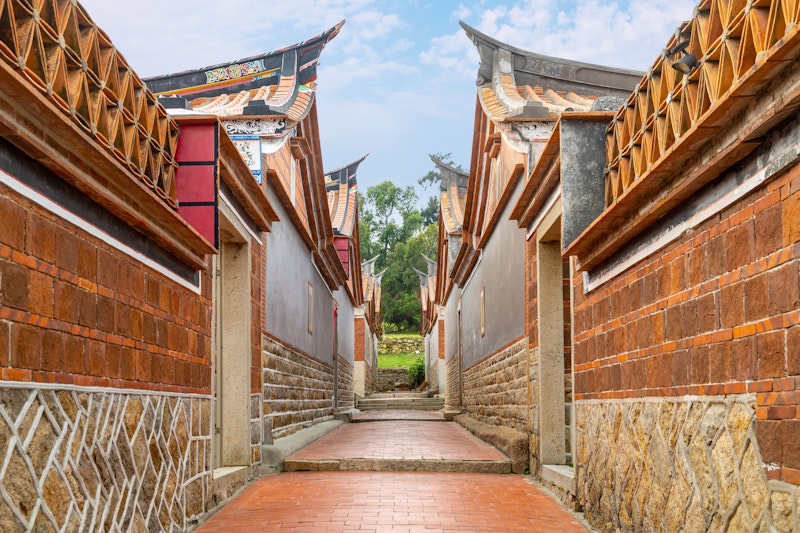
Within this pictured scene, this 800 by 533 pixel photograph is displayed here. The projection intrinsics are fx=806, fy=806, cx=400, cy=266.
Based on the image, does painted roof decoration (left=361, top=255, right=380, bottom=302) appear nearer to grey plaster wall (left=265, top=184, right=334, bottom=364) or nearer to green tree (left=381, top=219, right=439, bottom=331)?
green tree (left=381, top=219, right=439, bottom=331)

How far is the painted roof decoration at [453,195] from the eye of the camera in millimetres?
23172

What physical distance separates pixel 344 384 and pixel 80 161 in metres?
18.8

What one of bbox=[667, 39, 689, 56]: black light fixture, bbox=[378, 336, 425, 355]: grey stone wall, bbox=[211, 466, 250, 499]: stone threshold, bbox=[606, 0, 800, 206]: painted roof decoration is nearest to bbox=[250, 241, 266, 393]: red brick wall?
bbox=[211, 466, 250, 499]: stone threshold

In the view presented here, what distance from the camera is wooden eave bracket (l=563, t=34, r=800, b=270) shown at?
8.93 feet

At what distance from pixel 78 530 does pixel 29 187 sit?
1.55m

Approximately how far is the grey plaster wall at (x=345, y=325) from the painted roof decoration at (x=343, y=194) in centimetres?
234

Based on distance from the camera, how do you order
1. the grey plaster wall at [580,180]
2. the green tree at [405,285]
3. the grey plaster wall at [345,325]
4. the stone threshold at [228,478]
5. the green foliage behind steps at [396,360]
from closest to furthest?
the grey plaster wall at [580,180], the stone threshold at [228,478], the grey plaster wall at [345,325], the green foliage behind steps at [396,360], the green tree at [405,285]

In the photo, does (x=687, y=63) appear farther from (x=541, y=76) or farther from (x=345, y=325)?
(x=345, y=325)

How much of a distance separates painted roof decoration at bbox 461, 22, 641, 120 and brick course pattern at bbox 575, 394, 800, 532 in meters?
7.05

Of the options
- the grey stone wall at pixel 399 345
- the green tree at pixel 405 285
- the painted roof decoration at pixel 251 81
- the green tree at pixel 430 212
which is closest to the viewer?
the painted roof decoration at pixel 251 81

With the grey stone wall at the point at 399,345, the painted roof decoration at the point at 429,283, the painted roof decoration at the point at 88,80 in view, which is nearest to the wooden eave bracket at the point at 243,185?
the painted roof decoration at the point at 88,80

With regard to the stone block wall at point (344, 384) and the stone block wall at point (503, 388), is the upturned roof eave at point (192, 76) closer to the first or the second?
the stone block wall at point (503, 388)

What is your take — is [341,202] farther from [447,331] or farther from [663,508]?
[663,508]

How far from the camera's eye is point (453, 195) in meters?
23.6
